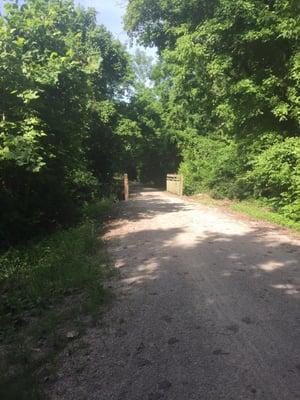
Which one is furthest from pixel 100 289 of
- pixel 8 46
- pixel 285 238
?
pixel 8 46

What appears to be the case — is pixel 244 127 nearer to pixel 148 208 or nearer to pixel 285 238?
pixel 148 208

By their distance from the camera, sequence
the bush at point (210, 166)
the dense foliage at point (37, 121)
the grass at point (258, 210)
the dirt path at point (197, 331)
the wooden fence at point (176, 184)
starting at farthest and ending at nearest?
the wooden fence at point (176, 184) < the bush at point (210, 166) < the grass at point (258, 210) < the dense foliage at point (37, 121) < the dirt path at point (197, 331)

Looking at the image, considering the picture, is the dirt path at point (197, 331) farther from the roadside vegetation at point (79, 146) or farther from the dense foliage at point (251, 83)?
the dense foliage at point (251, 83)

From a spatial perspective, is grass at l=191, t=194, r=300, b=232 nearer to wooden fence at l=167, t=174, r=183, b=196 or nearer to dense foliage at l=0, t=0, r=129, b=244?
wooden fence at l=167, t=174, r=183, b=196

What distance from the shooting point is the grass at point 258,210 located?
1074 centimetres

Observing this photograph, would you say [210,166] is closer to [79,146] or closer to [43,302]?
[79,146]

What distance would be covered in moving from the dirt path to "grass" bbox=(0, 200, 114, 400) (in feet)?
0.91

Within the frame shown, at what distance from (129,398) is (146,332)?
115 cm

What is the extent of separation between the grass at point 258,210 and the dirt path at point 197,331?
275 cm

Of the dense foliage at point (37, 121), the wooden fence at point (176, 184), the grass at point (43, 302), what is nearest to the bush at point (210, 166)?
the wooden fence at point (176, 184)

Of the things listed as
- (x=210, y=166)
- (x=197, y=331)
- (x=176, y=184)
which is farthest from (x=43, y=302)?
(x=176, y=184)

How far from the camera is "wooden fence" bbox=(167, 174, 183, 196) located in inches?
918

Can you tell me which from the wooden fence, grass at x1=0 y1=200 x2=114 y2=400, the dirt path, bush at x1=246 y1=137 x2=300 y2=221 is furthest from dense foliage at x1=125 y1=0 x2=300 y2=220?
grass at x1=0 y1=200 x2=114 y2=400

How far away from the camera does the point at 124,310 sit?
4.94 m
